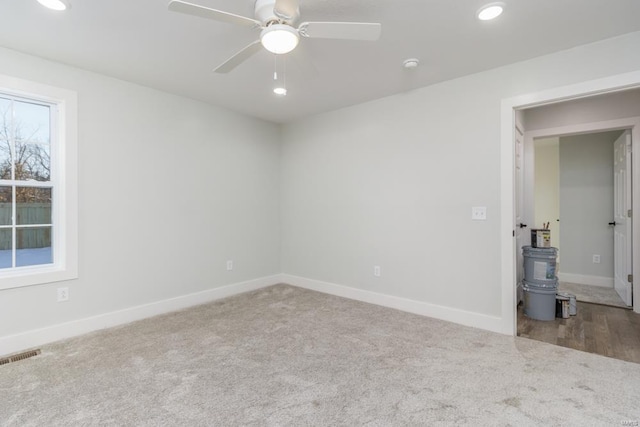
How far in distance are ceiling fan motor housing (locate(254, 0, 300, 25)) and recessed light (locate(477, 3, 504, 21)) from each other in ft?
4.00

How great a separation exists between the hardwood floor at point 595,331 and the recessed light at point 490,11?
267 cm

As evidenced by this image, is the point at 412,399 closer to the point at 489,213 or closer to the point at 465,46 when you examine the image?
the point at 489,213

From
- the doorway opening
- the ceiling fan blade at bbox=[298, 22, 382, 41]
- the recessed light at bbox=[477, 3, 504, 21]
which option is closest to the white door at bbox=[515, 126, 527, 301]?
the doorway opening

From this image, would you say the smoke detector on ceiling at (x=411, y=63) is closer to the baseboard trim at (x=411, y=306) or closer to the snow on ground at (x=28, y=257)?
the baseboard trim at (x=411, y=306)

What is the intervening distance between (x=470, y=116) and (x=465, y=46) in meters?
0.77

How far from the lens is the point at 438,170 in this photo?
334 cm

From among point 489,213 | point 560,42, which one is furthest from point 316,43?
point 489,213

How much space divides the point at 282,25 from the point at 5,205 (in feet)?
9.14

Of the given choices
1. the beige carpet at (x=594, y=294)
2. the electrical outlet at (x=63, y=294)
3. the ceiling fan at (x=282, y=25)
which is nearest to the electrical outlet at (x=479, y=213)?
the ceiling fan at (x=282, y=25)

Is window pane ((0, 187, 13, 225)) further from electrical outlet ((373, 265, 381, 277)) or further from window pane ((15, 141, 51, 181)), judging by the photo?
electrical outlet ((373, 265, 381, 277))

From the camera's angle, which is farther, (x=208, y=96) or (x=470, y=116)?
(x=208, y=96)

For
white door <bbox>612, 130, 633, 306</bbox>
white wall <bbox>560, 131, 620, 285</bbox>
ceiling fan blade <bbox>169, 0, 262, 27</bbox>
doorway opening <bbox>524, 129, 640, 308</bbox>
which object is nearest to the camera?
ceiling fan blade <bbox>169, 0, 262, 27</bbox>

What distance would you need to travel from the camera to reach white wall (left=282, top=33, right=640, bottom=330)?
9.66 feet

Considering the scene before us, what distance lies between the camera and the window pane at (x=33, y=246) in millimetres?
2725
